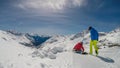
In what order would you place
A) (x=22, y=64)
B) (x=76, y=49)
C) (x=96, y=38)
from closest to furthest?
1. (x=22, y=64)
2. (x=96, y=38)
3. (x=76, y=49)

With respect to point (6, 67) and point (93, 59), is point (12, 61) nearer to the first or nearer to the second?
point (6, 67)

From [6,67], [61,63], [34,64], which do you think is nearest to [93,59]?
[61,63]

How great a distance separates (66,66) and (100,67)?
3295 mm

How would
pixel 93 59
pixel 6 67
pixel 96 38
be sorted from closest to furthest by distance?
pixel 6 67
pixel 93 59
pixel 96 38

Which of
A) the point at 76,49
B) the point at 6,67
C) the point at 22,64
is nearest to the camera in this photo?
the point at 6,67

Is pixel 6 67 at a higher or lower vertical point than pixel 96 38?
lower

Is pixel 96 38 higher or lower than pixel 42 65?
higher

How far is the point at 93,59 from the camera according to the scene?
17.4m

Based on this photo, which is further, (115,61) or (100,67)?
(115,61)

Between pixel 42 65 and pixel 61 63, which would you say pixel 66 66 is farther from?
pixel 42 65

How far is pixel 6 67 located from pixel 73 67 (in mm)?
5759

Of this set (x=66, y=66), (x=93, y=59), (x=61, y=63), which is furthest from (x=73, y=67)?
(x=93, y=59)

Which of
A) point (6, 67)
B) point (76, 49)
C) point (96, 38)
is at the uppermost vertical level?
point (96, 38)

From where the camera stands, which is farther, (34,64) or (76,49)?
(76,49)
